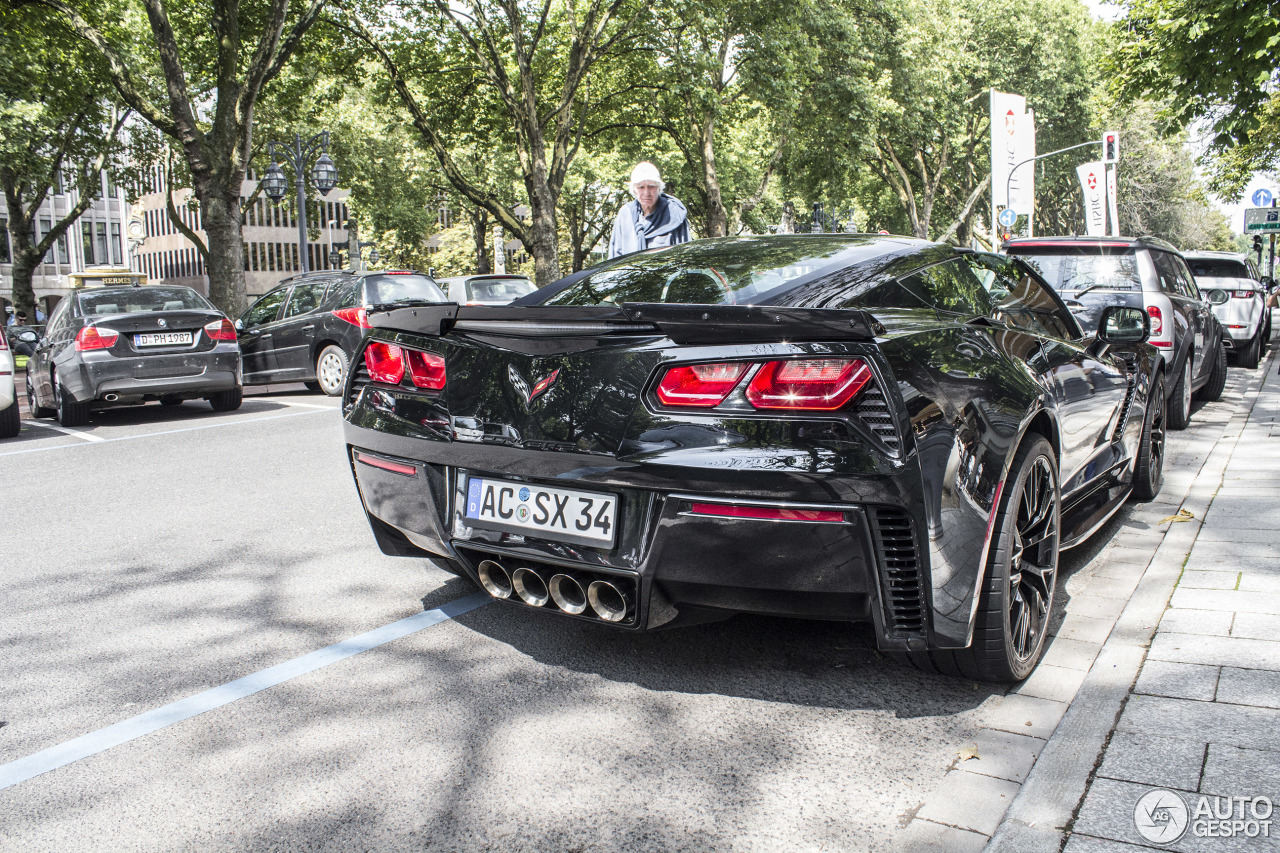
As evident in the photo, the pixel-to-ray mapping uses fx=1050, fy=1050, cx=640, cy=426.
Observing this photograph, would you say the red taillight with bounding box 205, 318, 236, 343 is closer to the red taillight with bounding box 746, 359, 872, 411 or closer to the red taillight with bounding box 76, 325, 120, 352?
the red taillight with bounding box 76, 325, 120, 352

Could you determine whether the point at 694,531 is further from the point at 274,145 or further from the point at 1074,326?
the point at 274,145

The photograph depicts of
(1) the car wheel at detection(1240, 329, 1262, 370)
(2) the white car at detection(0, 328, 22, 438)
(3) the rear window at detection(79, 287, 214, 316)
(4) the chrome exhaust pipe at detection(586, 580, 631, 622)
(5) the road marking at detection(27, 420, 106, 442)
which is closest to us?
(4) the chrome exhaust pipe at detection(586, 580, 631, 622)

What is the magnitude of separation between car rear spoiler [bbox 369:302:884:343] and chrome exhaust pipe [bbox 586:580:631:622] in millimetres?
707

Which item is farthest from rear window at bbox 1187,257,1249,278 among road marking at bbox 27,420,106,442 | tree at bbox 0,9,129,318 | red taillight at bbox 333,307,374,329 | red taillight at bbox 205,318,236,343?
tree at bbox 0,9,129,318

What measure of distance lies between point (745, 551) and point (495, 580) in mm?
859

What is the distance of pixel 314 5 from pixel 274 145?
420 inches

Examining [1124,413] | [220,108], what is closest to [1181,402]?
[1124,413]

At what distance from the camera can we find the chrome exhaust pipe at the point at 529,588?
10.1 ft

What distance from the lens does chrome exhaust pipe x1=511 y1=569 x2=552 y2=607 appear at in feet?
10.1

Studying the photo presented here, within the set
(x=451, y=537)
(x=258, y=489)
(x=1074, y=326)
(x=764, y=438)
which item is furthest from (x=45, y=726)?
(x=1074, y=326)

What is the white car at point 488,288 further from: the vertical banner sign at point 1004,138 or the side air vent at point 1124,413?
the vertical banner sign at point 1004,138

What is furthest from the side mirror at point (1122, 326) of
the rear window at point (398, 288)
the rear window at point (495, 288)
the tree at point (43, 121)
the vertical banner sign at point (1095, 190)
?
the vertical banner sign at point (1095, 190)

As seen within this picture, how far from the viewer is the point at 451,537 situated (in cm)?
321

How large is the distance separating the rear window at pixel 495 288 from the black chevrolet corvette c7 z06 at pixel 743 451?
13045 millimetres
